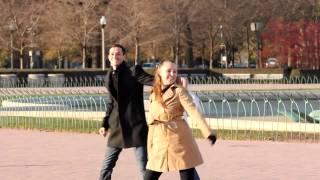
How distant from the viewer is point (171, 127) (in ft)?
22.2

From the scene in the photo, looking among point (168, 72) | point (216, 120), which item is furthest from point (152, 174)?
point (216, 120)

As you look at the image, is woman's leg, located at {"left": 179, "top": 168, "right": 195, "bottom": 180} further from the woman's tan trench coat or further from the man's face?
the man's face

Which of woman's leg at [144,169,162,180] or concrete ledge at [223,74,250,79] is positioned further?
concrete ledge at [223,74,250,79]

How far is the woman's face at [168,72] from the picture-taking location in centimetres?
657

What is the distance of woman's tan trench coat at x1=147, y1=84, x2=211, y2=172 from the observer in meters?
6.67

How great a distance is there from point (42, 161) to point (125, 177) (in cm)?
226

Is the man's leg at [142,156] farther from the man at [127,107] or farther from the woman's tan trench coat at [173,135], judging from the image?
the woman's tan trench coat at [173,135]

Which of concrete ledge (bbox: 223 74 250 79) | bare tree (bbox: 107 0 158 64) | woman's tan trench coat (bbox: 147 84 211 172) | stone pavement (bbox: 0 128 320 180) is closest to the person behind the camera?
woman's tan trench coat (bbox: 147 84 211 172)

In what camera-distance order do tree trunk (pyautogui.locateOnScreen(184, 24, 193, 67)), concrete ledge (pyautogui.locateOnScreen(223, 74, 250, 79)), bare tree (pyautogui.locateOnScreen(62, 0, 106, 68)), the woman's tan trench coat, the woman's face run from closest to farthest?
the woman's face
the woman's tan trench coat
bare tree (pyautogui.locateOnScreen(62, 0, 106, 68))
concrete ledge (pyautogui.locateOnScreen(223, 74, 250, 79))
tree trunk (pyautogui.locateOnScreen(184, 24, 193, 67))

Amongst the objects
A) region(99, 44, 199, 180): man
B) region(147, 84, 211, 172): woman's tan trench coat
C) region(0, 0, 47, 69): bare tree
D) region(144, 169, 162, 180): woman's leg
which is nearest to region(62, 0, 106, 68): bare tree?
region(0, 0, 47, 69): bare tree

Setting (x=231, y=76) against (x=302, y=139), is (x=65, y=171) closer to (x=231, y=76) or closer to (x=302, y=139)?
(x=302, y=139)

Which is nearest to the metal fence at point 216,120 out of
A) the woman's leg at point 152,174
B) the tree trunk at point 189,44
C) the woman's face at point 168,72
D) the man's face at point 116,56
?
the man's face at point 116,56

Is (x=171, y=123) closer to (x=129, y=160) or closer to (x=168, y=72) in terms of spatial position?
(x=168, y=72)

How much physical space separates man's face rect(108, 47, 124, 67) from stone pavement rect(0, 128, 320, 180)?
2.62 m
